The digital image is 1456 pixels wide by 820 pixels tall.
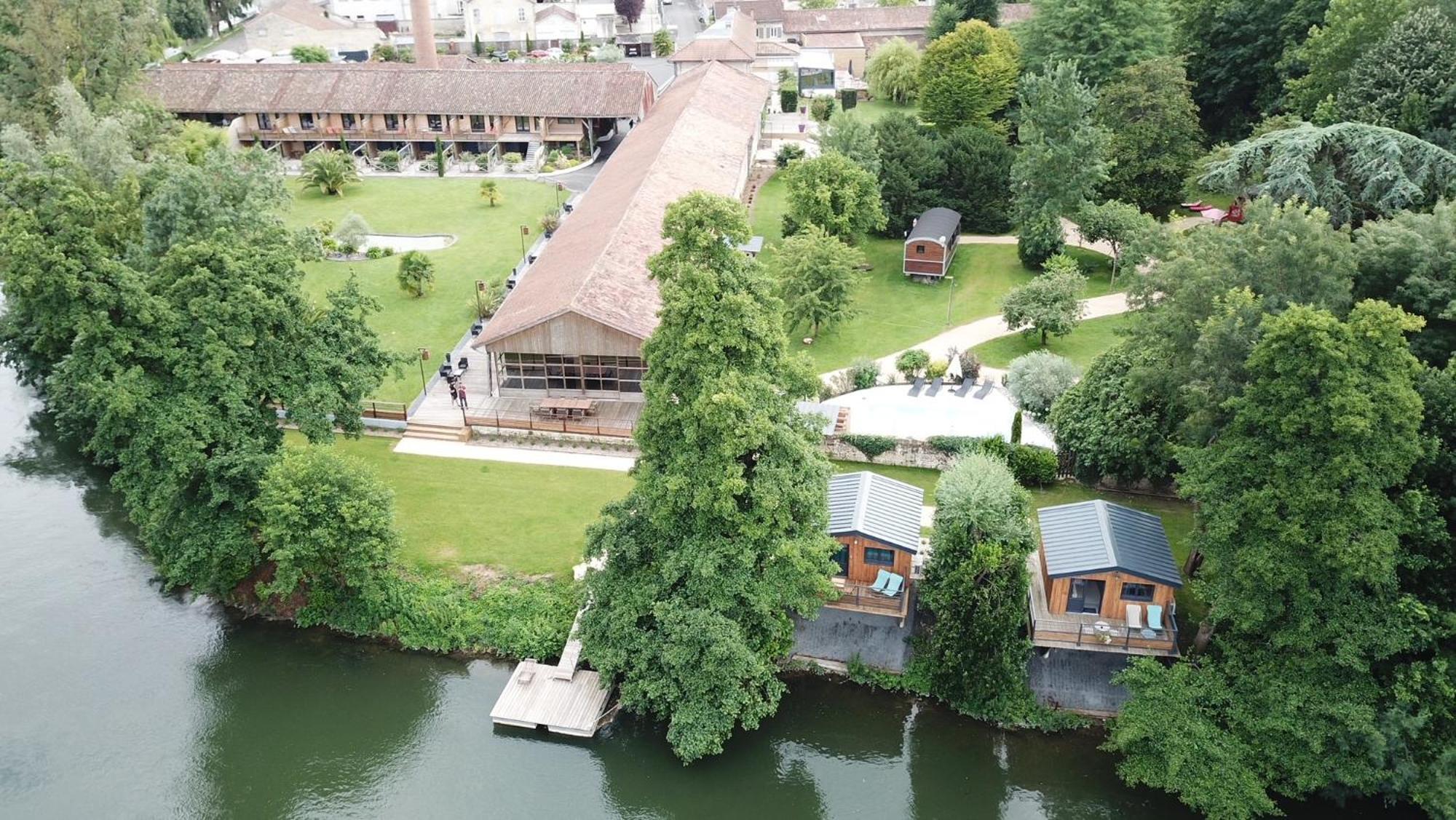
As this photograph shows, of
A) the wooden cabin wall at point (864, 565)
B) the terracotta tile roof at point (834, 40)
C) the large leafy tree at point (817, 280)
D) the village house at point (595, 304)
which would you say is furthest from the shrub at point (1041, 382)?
the terracotta tile roof at point (834, 40)

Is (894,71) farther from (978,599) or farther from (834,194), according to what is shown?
(978,599)

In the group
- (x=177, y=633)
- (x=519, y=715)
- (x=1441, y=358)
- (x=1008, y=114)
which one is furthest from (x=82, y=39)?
(x=1441, y=358)

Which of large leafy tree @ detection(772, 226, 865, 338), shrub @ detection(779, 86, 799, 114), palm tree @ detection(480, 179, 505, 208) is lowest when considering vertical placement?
large leafy tree @ detection(772, 226, 865, 338)

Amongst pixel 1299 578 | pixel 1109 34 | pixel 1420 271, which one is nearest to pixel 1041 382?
pixel 1420 271

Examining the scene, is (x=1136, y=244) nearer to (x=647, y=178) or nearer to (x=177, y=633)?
(x=647, y=178)

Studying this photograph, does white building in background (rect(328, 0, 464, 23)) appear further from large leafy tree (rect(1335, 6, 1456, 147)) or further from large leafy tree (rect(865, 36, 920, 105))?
large leafy tree (rect(1335, 6, 1456, 147))

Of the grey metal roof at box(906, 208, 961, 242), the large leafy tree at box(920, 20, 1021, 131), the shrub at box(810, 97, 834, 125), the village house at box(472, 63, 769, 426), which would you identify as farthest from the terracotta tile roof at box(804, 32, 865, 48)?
the grey metal roof at box(906, 208, 961, 242)
